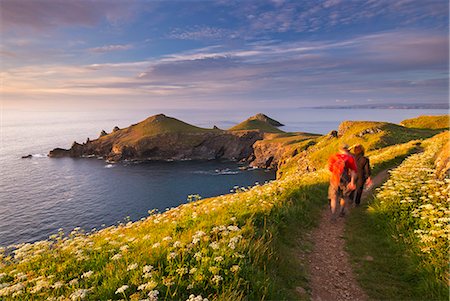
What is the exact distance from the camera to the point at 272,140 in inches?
7436

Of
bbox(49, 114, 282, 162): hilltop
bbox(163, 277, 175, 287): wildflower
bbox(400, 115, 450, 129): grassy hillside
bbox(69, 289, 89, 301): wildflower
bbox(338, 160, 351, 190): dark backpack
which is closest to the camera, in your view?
bbox(69, 289, 89, 301): wildflower

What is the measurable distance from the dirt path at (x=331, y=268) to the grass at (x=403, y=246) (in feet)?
1.03

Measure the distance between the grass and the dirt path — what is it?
0.31m

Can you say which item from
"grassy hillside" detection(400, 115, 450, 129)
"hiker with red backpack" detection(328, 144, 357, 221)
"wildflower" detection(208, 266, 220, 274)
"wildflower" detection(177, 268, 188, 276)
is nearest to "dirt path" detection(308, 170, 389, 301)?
"hiker with red backpack" detection(328, 144, 357, 221)

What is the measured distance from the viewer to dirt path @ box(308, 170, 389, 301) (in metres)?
7.42

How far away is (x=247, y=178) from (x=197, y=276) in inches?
4797

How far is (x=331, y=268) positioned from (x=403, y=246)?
97.6 inches

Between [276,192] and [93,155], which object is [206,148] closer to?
[93,155]

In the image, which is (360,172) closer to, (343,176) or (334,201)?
(343,176)

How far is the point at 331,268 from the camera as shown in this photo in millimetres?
8828

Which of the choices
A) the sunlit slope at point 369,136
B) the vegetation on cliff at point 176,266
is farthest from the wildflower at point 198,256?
the sunlit slope at point 369,136

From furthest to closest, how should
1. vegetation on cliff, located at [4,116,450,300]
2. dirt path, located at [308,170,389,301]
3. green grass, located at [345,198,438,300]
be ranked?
dirt path, located at [308,170,389,301]
green grass, located at [345,198,438,300]
vegetation on cliff, located at [4,116,450,300]

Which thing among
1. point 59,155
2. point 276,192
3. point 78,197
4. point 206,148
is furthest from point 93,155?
point 276,192

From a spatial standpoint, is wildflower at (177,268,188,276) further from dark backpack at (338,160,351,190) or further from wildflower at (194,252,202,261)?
dark backpack at (338,160,351,190)
